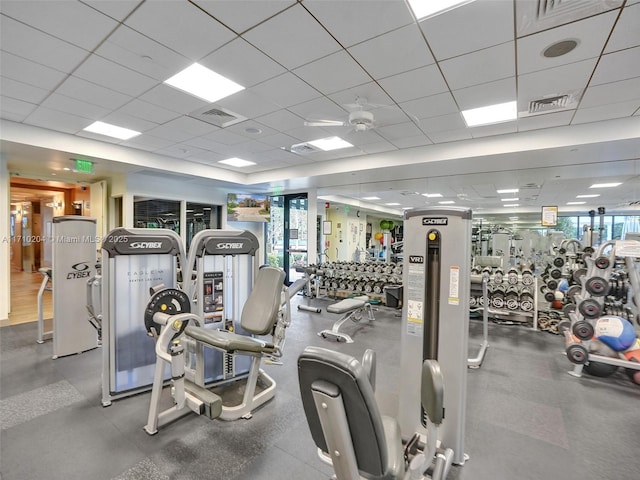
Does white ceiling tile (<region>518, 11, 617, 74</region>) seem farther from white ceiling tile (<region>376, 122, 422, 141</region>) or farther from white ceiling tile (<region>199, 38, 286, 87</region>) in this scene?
white ceiling tile (<region>199, 38, 286, 87</region>)

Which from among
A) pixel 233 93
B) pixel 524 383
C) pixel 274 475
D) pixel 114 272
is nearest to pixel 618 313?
pixel 524 383

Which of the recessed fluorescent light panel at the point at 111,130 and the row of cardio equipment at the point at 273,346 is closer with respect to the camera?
the row of cardio equipment at the point at 273,346

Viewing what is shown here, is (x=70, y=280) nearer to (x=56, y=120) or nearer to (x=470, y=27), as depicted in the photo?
(x=56, y=120)

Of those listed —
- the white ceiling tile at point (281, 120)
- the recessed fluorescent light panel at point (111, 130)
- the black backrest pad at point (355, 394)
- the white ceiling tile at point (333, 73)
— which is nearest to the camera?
the black backrest pad at point (355, 394)

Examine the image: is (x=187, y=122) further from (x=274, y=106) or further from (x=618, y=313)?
(x=618, y=313)

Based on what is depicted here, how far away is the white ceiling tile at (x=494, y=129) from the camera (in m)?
4.28

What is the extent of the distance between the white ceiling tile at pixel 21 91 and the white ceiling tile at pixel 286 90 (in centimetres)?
241

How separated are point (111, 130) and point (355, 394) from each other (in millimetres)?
5445

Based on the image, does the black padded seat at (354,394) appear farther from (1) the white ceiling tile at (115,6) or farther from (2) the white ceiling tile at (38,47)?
(2) the white ceiling tile at (38,47)

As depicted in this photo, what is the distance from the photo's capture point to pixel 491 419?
2572 millimetres

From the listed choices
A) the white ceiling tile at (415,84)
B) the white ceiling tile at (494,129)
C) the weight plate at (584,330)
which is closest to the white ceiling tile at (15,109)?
the white ceiling tile at (415,84)

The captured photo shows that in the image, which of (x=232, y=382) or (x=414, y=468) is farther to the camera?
(x=232, y=382)

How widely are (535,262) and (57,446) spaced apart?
857cm

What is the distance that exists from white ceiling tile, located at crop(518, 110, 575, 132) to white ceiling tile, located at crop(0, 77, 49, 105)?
5.78 metres
